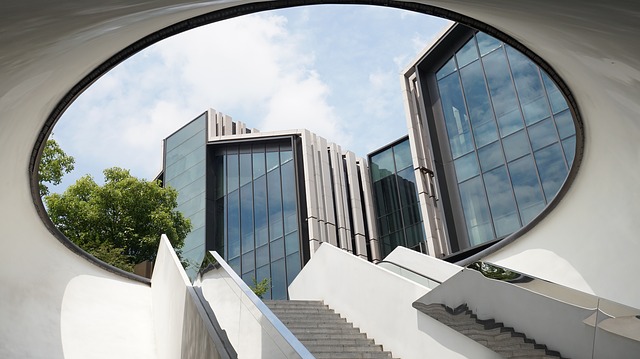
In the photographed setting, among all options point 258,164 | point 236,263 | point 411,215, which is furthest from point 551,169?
point 236,263

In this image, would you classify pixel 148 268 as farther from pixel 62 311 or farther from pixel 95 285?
pixel 62 311

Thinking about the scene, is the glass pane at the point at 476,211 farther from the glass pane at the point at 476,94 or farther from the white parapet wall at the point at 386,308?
the white parapet wall at the point at 386,308

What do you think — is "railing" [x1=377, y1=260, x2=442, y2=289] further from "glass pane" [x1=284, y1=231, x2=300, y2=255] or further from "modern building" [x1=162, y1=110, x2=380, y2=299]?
"glass pane" [x1=284, y1=231, x2=300, y2=255]

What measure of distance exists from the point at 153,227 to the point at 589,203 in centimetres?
1846

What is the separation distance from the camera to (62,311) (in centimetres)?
888

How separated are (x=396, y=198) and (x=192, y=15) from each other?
23.4m

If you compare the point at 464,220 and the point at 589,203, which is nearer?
the point at 589,203

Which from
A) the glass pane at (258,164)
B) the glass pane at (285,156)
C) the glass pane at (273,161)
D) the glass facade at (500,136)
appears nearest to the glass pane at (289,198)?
the glass pane at (285,156)

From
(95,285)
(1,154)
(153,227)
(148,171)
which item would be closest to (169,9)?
(1,154)

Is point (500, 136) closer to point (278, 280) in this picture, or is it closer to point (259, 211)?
point (278, 280)

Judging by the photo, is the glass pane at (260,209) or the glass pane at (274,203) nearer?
the glass pane at (274,203)

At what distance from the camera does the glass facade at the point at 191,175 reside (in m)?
27.8

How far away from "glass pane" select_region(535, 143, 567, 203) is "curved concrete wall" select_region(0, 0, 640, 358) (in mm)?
6997

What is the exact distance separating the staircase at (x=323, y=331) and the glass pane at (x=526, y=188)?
9597 millimetres
